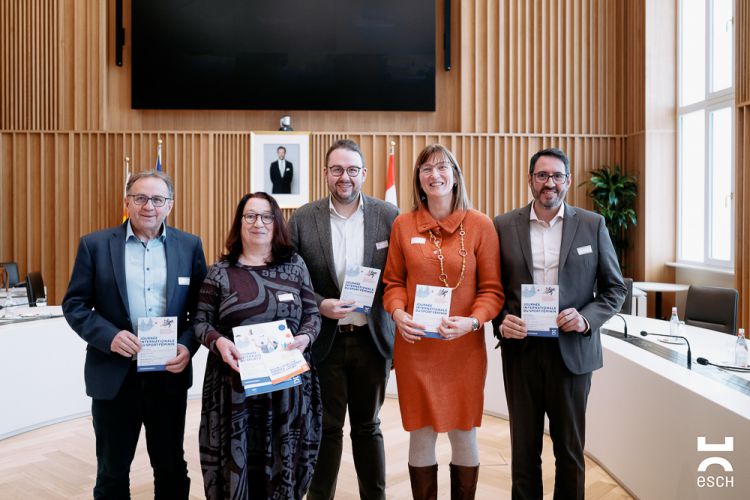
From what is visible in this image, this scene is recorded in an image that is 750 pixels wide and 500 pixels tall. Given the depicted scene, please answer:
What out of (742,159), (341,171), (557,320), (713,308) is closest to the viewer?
(557,320)

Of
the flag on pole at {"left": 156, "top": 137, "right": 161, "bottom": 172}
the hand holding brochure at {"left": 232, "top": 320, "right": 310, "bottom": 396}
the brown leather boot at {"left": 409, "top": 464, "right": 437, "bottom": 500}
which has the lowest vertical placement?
the brown leather boot at {"left": 409, "top": 464, "right": 437, "bottom": 500}

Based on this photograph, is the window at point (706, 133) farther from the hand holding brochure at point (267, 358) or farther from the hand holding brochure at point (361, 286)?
the hand holding brochure at point (267, 358)

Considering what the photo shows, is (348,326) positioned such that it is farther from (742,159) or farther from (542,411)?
(742,159)

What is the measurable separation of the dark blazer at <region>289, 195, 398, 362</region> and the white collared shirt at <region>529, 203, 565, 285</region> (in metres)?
0.64

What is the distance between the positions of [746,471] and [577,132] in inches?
245

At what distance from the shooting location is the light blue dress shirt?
212 centimetres

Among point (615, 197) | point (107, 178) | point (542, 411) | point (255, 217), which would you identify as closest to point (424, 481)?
point (542, 411)

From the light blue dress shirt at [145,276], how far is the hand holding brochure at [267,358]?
41cm

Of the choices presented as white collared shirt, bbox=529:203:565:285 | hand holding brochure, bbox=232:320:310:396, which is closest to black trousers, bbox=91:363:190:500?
hand holding brochure, bbox=232:320:310:396

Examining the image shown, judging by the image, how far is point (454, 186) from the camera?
2.25m

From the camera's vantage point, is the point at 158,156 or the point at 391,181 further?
the point at 158,156

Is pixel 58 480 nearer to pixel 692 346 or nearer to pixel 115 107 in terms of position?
pixel 692 346

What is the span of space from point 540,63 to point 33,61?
6.88m
